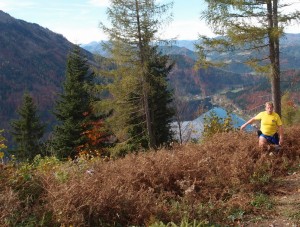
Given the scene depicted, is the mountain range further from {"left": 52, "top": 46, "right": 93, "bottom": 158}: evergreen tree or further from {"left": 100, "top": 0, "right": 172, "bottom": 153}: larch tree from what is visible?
{"left": 100, "top": 0, "right": 172, "bottom": 153}: larch tree

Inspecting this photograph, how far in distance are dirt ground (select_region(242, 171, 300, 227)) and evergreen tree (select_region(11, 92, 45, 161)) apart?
2470 centimetres

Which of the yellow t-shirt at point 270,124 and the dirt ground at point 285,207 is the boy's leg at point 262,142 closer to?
the yellow t-shirt at point 270,124

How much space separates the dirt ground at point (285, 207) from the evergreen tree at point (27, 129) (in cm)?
2470

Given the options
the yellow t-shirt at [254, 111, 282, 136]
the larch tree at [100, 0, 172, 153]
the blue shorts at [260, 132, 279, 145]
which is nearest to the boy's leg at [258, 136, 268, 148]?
the blue shorts at [260, 132, 279, 145]

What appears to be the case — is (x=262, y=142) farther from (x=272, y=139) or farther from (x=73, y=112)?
(x=73, y=112)

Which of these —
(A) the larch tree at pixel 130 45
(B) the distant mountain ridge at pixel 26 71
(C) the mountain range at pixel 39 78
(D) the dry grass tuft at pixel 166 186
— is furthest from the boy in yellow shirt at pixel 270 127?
(B) the distant mountain ridge at pixel 26 71

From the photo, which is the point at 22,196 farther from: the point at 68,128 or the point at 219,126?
the point at 68,128

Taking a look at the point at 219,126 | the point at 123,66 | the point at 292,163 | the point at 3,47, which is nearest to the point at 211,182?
the point at 292,163

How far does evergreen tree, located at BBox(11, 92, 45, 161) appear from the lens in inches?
1118

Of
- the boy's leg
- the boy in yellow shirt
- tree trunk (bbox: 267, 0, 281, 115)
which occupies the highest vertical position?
tree trunk (bbox: 267, 0, 281, 115)

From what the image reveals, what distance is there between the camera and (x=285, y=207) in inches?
223

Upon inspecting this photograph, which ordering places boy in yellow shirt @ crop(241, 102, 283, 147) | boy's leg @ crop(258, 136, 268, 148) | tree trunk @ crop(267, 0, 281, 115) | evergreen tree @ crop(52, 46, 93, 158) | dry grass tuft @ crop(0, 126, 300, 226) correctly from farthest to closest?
evergreen tree @ crop(52, 46, 93, 158), tree trunk @ crop(267, 0, 281, 115), boy in yellow shirt @ crop(241, 102, 283, 147), boy's leg @ crop(258, 136, 268, 148), dry grass tuft @ crop(0, 126, 300, 226)

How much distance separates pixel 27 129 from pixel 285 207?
26644 millimetres

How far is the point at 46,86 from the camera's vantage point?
14975 centimetres
